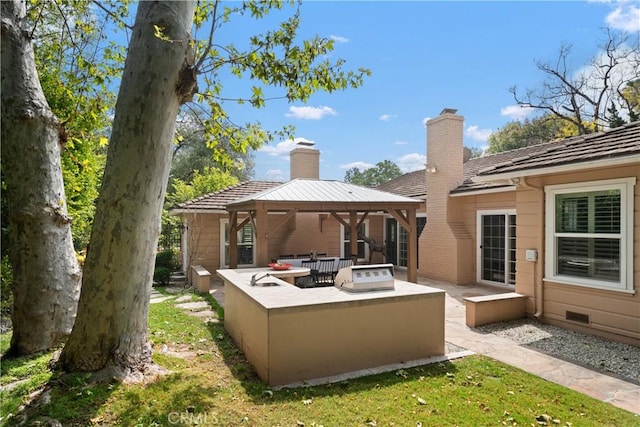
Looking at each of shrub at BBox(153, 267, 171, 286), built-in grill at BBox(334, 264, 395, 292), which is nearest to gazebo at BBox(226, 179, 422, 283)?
shrub at BBox(153, 267, 171, 286)

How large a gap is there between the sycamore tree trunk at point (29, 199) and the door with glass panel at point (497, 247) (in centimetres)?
1091

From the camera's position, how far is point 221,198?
567 inches

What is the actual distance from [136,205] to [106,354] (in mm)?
1772

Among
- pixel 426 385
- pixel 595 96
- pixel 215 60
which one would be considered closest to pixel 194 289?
pixel 215 60

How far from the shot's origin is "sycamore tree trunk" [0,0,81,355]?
5.27 meters

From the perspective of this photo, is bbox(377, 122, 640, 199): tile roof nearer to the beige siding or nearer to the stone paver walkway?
the beige siding

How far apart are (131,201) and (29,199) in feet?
7.41

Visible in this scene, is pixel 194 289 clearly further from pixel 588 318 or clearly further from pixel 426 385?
pixel 588 318

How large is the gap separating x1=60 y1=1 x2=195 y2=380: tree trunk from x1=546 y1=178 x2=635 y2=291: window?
7.10 metres

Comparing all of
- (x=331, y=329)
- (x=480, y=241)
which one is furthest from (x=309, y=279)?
(x=480, y=241)

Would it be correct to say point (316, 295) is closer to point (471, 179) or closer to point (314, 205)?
point (314, 205)

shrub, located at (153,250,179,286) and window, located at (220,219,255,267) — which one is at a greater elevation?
window, located at (220,219,255,267)

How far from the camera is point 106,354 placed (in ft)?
14.1

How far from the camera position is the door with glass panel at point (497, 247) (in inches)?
432
